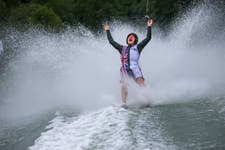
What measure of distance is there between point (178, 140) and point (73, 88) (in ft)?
21.2

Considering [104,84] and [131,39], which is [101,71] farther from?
[131,39]

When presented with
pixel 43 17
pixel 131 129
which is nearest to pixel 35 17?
pixel 43 17

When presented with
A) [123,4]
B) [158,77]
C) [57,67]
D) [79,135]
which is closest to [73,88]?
[158,77]

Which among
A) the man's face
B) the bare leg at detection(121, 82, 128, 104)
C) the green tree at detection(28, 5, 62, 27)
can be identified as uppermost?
the green tree at detection(28, 5, 62, 27)

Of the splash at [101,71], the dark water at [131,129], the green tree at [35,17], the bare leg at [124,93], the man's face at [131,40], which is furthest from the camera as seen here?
the green tree at [35,17]

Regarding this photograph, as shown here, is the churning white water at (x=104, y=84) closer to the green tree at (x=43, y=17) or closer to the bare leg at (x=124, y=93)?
the bare leg at (x=124, y=93)

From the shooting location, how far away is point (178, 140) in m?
6.40

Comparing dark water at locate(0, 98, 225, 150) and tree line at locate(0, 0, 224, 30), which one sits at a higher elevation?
tree line at locate(0, 0, 224, 30)

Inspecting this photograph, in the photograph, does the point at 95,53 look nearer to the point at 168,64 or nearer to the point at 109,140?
the point at 168,64

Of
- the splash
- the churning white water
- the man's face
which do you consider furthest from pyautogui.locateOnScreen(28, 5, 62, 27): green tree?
the man's face

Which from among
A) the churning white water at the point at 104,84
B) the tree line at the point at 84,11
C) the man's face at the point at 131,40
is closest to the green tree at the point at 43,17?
the tree line at the point at 84,11

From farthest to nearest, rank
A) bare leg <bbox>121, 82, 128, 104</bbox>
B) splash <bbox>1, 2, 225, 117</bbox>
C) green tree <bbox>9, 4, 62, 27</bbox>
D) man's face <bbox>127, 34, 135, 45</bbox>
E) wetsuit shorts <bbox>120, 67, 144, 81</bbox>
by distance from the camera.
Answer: green tree <bbox>9, 4, 62, 27</bbox>
splash <bbox>1, 2, 225, 117</bbox>
man's face <bbox>127, 34, 135, 45</bbox>
wetsuit shorts <bbox>120, 67, 144, 81</bbox>
bare leg <bbox>121, 82, 128, 104</bbox>

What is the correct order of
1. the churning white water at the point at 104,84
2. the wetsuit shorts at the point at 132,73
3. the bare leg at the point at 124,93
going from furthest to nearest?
the wetsuit shorts at the point at 132,73 < the bare leg at the point at 124,93 < the churning white water at the point at 104,84

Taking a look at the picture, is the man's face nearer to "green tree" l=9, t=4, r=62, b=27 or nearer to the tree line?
the tree line
